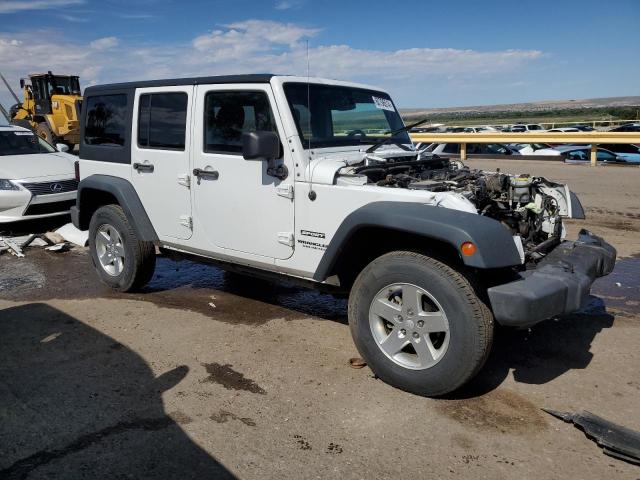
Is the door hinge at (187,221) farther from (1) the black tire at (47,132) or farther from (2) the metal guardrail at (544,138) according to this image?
(1) the black tire at (47,132)

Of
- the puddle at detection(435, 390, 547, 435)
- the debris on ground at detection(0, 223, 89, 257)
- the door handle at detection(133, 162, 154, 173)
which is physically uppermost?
the door handle at detection(133, 162, 154, 173)

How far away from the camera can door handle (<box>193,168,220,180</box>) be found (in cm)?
459

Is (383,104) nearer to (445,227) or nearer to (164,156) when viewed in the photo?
(164,156)

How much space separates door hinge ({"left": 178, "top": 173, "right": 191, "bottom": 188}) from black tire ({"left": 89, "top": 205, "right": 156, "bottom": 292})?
0.93m

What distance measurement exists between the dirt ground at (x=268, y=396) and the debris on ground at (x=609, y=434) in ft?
0.17

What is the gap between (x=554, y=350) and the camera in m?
4.36

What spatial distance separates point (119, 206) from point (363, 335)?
3.19 meters

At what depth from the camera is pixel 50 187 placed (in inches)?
335

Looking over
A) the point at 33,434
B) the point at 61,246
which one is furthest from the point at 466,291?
the point at 61,246

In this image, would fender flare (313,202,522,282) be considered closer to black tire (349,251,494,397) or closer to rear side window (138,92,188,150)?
black tire (349,251,494,397)

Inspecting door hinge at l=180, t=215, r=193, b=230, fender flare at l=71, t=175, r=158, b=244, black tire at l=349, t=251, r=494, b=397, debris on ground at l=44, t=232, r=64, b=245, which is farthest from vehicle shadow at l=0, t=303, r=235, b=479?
debris on ground at l=44, t=232, r=64, b=245

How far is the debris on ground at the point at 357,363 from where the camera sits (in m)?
4.07

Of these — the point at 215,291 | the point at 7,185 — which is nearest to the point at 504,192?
the point at 215,291

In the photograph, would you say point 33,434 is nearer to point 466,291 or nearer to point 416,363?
point 416,363
